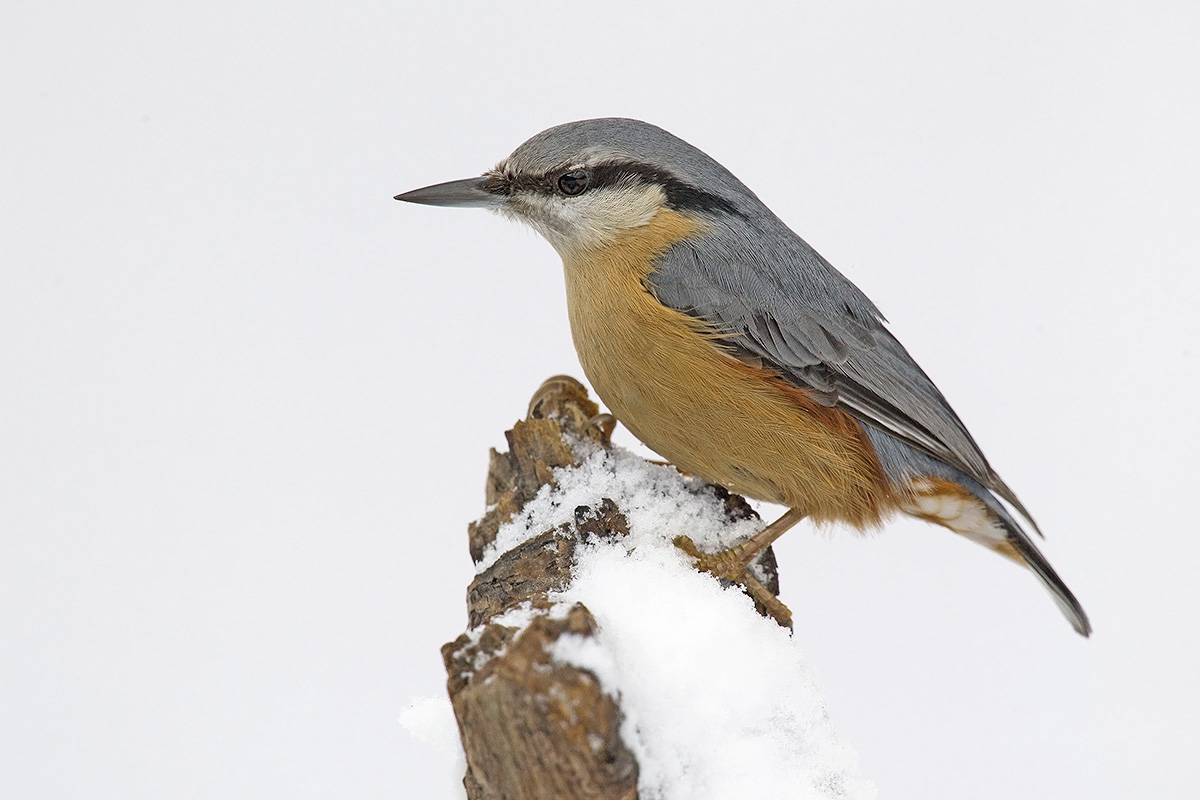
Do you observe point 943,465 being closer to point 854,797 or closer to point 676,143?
point 854,797

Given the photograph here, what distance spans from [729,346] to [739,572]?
2.54 ft

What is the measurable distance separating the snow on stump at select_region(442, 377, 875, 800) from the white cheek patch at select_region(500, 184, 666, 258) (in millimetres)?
736

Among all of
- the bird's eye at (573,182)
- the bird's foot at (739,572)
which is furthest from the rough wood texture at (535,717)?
the bird's eye at (573,182)

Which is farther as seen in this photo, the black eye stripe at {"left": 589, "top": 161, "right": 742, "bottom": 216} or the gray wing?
the black eye stripe at {"left": 589, "top": 161, "right": 742, "bottom": 216}

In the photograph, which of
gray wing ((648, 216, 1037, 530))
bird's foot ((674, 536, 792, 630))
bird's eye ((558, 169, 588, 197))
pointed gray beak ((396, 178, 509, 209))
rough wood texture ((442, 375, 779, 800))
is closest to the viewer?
rough wood texture ((442, 375, 779, 800))

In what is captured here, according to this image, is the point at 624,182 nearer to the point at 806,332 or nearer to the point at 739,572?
the point at 806,332

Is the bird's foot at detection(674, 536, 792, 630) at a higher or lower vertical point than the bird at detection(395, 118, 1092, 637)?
lower

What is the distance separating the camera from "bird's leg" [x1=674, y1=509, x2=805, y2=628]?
3.29 metres

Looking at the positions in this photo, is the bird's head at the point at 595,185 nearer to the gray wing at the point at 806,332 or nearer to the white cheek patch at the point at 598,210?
the white cheek patch at the point at 598,210

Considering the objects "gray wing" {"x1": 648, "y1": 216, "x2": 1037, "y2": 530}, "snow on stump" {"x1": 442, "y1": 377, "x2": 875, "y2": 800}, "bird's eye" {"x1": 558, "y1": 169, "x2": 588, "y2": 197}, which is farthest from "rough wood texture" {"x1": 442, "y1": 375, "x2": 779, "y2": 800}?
"bird's eye" {"x1": 558, "y1": 169, "x2": 588, "y2": 197}

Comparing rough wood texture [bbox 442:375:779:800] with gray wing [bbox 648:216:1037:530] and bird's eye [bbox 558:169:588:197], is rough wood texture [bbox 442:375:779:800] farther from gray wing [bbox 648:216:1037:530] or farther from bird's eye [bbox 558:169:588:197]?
bird's eye [bbox 558:169:588:197]

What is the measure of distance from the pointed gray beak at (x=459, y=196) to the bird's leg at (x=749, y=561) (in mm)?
1437

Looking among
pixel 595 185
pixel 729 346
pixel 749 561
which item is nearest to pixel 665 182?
pixel 595 185

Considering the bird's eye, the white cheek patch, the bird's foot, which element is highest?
the bird's eye
